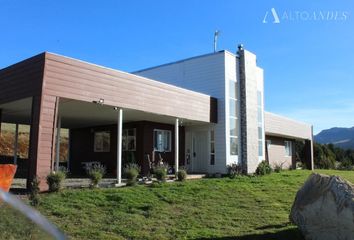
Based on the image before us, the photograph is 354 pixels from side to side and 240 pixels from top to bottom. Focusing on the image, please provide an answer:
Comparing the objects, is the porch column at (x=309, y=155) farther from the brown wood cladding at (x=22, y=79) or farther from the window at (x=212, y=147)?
the brown wood cladding at (x=22, y=79)

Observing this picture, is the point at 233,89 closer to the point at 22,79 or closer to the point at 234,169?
the point at 234,169

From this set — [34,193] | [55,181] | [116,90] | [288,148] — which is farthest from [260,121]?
[34,193]

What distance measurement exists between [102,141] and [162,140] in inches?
156

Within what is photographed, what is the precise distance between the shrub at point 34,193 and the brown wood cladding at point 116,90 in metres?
A: 2.99

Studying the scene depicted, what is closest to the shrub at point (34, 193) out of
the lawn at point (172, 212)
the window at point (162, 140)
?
the lawn at point (172, 212)

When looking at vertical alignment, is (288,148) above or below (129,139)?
above

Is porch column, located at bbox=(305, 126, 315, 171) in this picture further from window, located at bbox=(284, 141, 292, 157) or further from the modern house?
the modern house

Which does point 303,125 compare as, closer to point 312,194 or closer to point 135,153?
point 135,153

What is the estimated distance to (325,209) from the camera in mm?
9203

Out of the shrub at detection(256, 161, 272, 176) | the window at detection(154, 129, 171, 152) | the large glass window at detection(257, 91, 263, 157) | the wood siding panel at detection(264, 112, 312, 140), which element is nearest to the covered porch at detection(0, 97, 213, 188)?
the window at detection(154, 129, 171, 152)

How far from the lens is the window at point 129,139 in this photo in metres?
24.1

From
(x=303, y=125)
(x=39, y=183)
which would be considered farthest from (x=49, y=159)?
(x=303, y=125)

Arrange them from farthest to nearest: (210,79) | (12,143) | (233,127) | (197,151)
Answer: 1. (12,143)
2. (197,151)
3. (210,79)
4. (233,127)

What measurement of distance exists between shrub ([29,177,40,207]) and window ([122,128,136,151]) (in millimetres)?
10407
